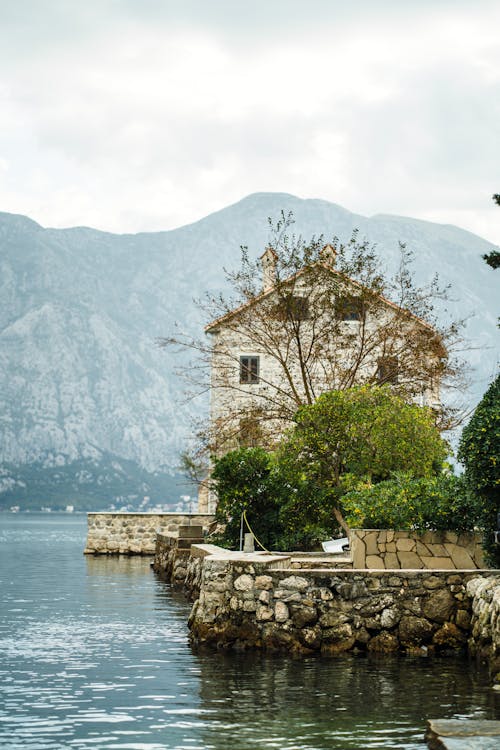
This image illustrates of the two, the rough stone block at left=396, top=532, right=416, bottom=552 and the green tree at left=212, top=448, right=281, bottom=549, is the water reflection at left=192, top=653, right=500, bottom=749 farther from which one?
the green tree at left=212, top=448, right=281, bottom=549

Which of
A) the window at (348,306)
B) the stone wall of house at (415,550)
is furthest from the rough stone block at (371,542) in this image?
the window at (348,306)

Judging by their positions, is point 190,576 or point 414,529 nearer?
point 414,529

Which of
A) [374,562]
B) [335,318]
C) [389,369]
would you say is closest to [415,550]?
[374,562]

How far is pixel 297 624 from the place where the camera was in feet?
60.3

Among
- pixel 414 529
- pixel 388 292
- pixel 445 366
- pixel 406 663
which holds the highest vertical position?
pixel 388 292

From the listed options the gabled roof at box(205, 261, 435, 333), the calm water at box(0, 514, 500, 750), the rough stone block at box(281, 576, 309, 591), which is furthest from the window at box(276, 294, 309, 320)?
the rough stone block at box(281, 576, 309, 591)

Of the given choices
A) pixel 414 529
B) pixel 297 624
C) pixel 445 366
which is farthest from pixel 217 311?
pixel 297 624

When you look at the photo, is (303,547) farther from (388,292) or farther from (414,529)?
(388,292)

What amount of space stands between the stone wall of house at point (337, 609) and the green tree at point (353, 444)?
6968 millimetres

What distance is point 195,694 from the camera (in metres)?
14.3

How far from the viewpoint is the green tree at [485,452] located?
17547 mm

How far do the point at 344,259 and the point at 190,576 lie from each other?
1410cm

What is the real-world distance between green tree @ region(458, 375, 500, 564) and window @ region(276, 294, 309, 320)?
20323mm

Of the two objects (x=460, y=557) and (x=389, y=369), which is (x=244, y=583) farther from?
(x=389, y=369)
